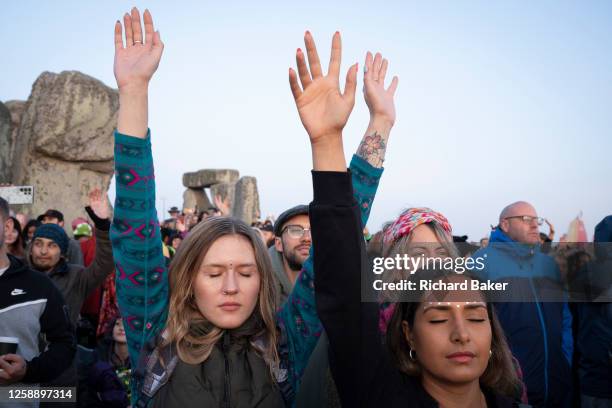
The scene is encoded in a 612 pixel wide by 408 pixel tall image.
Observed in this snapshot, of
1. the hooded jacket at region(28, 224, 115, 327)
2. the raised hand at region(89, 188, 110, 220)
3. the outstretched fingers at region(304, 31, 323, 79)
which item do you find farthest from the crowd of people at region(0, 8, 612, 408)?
the hooded jacket at region(28, 224, 115, 327)

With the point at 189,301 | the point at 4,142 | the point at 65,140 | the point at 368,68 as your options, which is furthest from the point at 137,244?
the point at 65,140

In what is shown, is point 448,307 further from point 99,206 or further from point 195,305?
point 99,206

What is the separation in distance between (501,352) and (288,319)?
72 cm

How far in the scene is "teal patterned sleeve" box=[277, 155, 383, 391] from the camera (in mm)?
1641

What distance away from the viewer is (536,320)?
3.18 m

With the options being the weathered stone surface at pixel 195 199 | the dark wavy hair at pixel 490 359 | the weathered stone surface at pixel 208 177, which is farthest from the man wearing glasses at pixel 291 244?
the weathered stone surface at pixel 195 199

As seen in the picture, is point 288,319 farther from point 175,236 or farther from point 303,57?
point 175,236

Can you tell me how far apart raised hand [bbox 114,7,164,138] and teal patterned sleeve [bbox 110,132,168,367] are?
0.06 meters

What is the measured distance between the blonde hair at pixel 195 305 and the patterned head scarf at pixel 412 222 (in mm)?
564

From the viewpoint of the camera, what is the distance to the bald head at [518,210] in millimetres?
3727

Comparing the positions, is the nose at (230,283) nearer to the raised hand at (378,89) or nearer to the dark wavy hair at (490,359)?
the dark wavy hair at (490,359)

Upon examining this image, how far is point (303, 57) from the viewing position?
138cm

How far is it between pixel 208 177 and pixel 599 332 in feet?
75.5

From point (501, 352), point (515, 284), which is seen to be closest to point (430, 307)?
point (501, 352)
